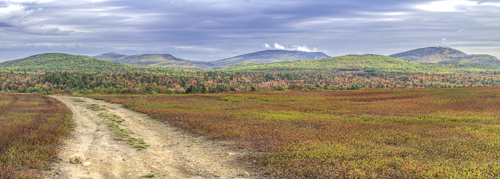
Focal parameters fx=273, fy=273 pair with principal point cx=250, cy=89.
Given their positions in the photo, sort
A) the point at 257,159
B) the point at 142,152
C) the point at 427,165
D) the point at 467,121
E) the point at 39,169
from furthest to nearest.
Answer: the point at 467,121
the point at 142,152
the point at 257,159
the point at 427,165
the point at 39,169

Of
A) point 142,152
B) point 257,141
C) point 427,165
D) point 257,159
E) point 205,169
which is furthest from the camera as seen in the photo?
point 257,141

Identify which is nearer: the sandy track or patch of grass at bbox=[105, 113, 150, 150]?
the sandy track

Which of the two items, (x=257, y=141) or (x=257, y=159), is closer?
(x=257, y=159)

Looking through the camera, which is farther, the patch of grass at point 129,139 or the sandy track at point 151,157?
the patch of grass at point 129,139

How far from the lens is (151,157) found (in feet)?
40.4

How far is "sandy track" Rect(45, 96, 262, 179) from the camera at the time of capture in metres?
9.85

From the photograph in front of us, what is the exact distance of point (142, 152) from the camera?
520 inches

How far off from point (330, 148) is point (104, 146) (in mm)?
11353

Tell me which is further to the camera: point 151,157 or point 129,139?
point 129,139

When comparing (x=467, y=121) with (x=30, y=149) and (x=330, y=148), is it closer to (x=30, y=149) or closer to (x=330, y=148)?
(x=330, y=148)

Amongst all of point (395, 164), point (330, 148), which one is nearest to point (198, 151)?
point (330, 148)

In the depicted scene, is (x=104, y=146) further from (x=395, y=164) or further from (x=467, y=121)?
(x=467, y=121)

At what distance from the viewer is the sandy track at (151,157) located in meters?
9.85

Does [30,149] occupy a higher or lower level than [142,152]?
higher
